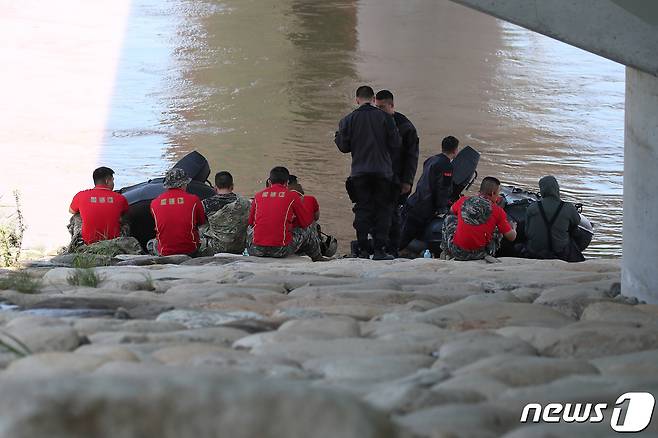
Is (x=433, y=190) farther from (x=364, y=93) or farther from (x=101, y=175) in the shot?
(x=101, y=175)

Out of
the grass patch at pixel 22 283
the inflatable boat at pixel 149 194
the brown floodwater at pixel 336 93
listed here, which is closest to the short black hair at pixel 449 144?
the brown floodwater at pixel 336 93

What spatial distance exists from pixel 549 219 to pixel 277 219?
2522 mm

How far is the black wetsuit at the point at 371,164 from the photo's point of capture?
10789mm

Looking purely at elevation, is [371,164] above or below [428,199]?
above

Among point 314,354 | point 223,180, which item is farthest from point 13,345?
point 223,180

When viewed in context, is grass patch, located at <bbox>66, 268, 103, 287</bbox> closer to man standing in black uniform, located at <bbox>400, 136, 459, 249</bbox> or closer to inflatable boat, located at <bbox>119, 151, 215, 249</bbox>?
inflatable boat, located at <bbox>119, 151, 215, 249</bbox>

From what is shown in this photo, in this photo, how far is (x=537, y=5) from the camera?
233 inches

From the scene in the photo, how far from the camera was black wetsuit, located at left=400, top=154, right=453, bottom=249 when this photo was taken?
38.2 ft

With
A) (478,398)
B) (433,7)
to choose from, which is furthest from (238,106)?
(478,398)

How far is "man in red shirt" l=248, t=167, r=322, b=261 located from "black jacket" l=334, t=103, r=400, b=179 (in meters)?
0.70

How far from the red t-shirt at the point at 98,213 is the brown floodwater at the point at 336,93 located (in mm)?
3007

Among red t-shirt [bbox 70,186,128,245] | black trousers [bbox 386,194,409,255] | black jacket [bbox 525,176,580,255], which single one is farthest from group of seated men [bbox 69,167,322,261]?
black jacket [bbox 525,176,580,255]

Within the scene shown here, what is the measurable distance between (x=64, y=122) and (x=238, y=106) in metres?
2.84

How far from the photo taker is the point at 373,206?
11.1 meters
